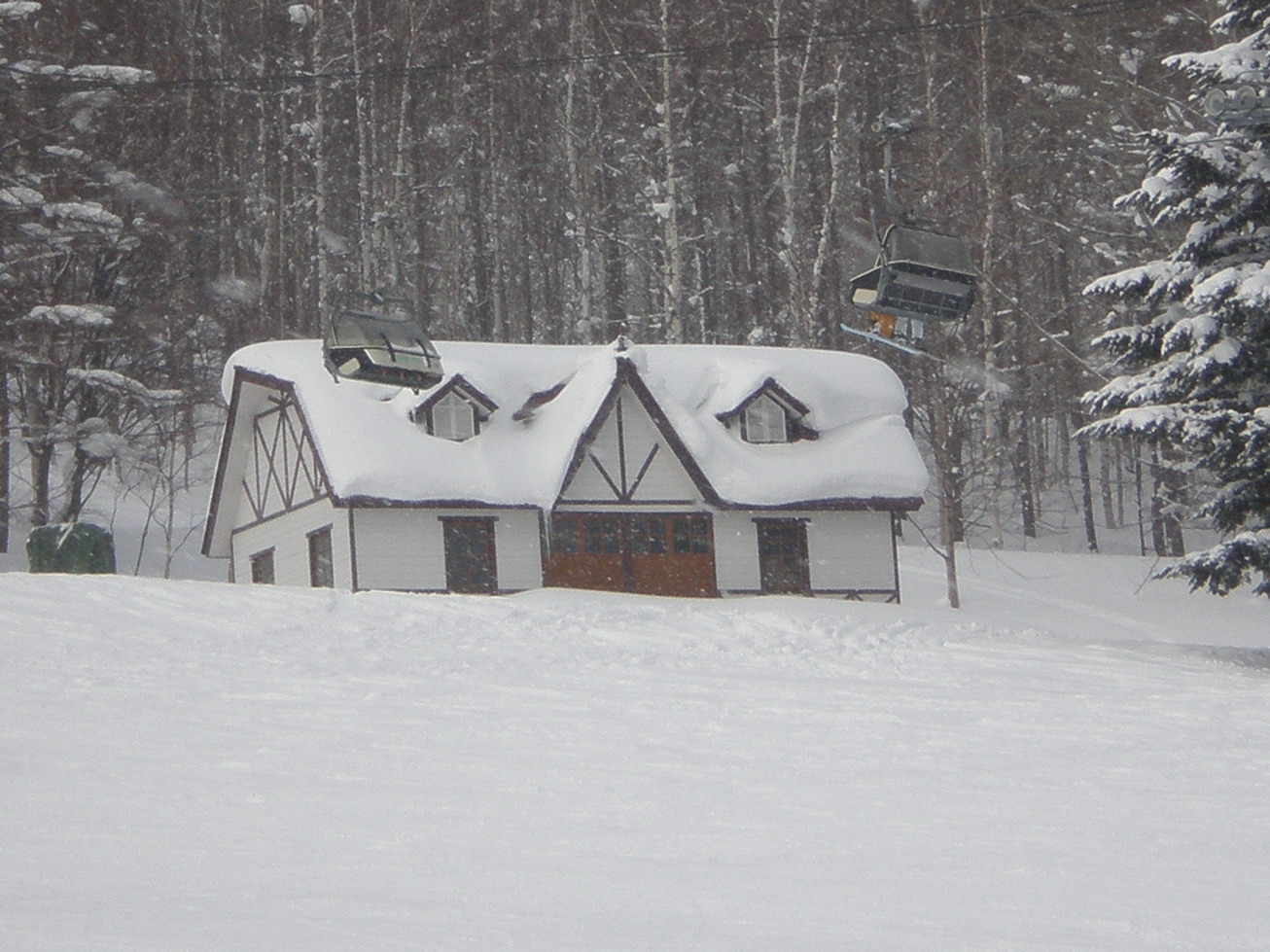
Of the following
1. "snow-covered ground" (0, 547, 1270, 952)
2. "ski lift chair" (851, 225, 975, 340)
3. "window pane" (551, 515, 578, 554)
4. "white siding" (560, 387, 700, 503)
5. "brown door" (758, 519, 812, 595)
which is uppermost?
"ski lift chair" (851, 225, 975, 340)

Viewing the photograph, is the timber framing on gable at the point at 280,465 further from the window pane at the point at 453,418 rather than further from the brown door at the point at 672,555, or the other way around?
the brown door at the point at 672,555

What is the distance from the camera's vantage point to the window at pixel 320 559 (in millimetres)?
30078

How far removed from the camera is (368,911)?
8047mm

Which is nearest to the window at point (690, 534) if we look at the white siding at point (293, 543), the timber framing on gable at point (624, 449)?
the timber framing on gable at point (624, 449)

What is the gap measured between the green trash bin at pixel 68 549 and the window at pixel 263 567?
360 centimetres

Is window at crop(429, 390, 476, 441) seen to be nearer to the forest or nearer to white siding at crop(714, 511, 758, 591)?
the forest

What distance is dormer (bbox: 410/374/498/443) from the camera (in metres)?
30.2

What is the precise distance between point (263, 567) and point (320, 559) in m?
2.65

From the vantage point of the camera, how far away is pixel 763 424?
32.2m

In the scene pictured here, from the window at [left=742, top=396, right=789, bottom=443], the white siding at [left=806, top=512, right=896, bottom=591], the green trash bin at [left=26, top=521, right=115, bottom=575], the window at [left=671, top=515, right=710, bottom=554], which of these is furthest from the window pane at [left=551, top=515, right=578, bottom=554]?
Answer: the green trash bin at [left=26, top=521, right=115, bottom=575]

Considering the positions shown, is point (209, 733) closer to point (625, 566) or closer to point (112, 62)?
point (625, 566)

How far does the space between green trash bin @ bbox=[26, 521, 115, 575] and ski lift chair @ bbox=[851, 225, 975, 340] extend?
17922mm

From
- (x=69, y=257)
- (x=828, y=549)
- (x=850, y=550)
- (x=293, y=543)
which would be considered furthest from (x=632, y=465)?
(x=69, y=257)

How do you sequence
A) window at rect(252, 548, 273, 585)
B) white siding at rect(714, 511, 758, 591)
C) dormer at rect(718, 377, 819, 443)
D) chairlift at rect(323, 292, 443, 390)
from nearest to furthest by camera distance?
chairlift at rect(323, 292, 443, 390) → white siding at rect(714, 511, 758, 591) → dormer at rect(718, 377, 819, 443) → window at rect(252, 548, 273, 585)
